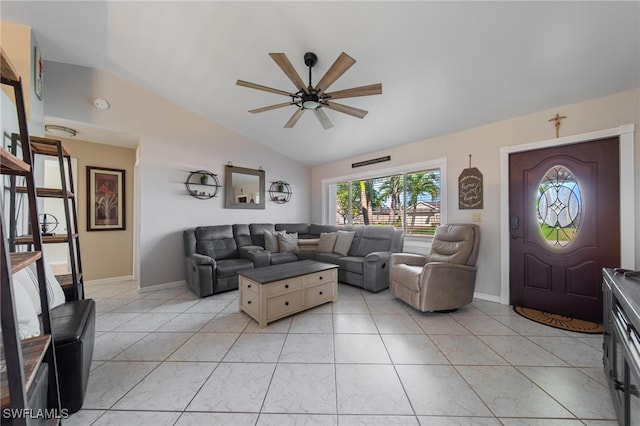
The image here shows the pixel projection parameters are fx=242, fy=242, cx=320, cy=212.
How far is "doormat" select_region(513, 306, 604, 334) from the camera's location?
91.7 inches

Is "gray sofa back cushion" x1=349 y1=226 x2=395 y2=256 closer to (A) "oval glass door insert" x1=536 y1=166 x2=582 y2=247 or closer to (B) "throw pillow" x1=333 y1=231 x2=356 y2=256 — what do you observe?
(B) "throw pillow" x1=333 y1=231 x2=356 y2=256

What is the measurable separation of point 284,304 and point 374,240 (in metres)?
2.08

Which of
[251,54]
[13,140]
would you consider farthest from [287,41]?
[13,140]

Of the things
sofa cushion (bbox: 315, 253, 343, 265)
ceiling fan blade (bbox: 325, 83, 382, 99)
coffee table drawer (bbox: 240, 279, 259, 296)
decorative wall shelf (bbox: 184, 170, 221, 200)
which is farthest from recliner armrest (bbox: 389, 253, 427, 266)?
decorative wall shelf (bbox: 184, 170, 221, 200)

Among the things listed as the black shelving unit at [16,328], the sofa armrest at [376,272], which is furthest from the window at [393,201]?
the black shelving unit at [16,328]

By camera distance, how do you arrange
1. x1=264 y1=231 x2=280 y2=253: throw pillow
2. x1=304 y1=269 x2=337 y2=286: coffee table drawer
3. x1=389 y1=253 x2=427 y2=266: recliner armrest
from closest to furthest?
x1=304 y1=269 x2=337 y2=286: coffee table drawer < x1=389 y1=253 x2=427 y2=266: recliner armrest < x1=264 y1=231 x2=280 y2=253: throw pillow

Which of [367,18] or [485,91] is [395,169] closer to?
[485,91]

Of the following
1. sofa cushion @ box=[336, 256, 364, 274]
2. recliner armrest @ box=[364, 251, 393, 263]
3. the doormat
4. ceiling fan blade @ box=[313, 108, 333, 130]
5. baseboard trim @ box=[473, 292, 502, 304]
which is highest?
ceiling fan blade @ box=[313, 108, 333, 130]

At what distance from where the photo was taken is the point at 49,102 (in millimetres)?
2998

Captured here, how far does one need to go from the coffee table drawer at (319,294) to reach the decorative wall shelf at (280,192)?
8.71ft

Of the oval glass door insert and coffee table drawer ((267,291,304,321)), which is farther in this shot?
the oval glass door insert

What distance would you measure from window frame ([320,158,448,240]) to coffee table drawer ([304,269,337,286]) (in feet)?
5.69

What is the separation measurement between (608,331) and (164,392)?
2944 mm

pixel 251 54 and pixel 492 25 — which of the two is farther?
pixel 251 54
